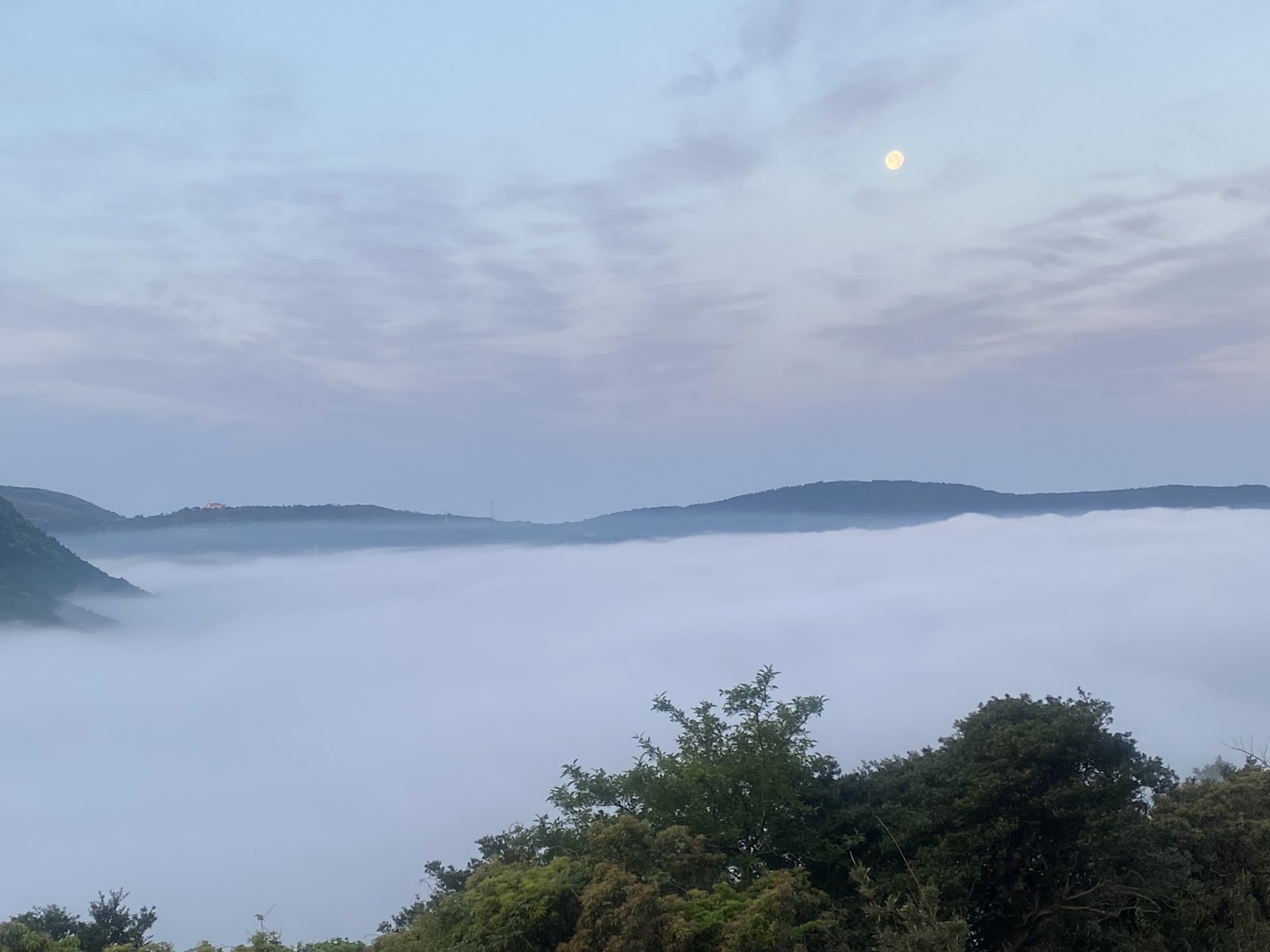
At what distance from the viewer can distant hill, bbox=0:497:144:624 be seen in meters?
123

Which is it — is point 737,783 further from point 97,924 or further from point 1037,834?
point 97,924

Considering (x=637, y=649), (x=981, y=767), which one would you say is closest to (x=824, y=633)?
(x=637, y=649)

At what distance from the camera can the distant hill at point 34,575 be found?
122750 mm

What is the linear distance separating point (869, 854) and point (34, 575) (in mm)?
139234

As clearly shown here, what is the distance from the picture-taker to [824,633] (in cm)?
17862

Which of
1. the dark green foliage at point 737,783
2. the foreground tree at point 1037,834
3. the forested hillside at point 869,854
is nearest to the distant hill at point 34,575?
the forested hillside at point 869,854

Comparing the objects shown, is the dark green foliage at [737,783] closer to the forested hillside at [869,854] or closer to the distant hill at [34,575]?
the forested hillside at [869,854]

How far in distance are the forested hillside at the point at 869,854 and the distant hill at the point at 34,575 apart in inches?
4764

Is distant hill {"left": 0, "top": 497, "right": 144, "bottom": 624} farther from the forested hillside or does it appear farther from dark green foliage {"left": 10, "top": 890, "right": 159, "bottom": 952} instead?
the forested hillside

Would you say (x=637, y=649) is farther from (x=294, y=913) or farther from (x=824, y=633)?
(x=294, y=913)

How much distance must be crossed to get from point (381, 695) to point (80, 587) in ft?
186

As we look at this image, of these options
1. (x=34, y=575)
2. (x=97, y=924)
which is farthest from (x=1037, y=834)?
(x=34, y=575)

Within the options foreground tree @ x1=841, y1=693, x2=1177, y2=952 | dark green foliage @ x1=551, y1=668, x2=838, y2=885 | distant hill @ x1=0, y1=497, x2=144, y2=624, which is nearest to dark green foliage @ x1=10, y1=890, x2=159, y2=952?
dark green foliage @ x1=551, y1=668, x2=838, y2=885

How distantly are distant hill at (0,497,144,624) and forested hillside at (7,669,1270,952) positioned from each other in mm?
121005
